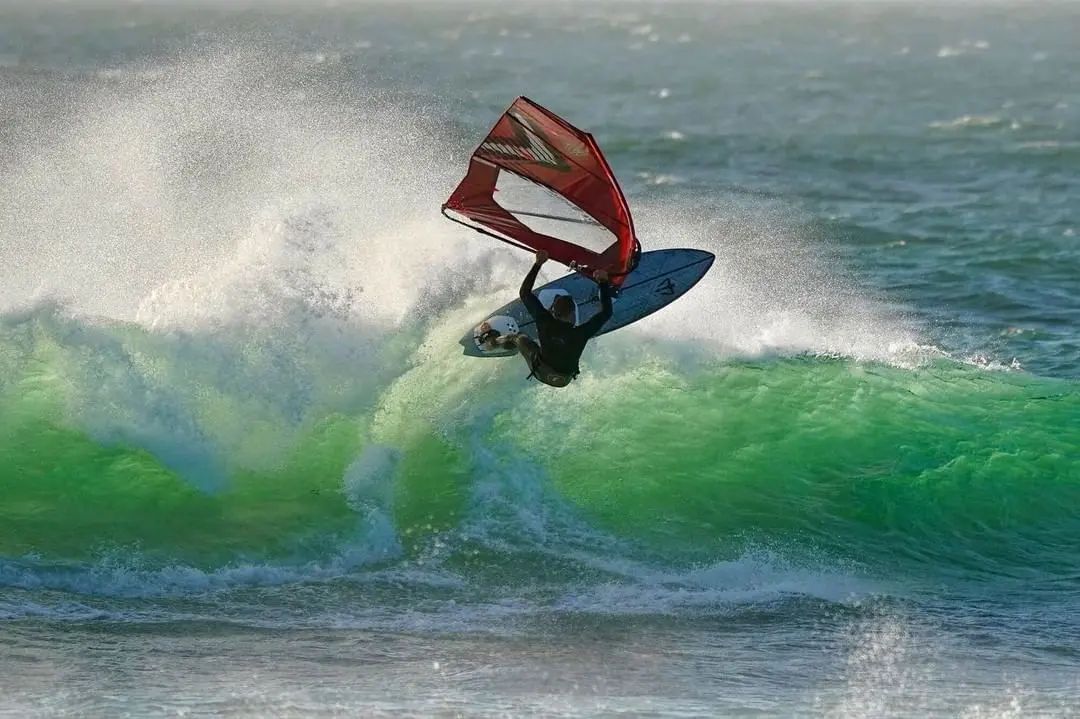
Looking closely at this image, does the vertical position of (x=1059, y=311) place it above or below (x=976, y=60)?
below

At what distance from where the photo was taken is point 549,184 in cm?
1248

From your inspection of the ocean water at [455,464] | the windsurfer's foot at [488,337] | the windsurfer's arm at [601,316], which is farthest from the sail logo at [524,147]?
the ocean water at [455,464]

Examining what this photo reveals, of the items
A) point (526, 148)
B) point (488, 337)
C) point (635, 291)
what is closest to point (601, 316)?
point (488, 337)

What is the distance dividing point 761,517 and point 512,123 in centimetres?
414

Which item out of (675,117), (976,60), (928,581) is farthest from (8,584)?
(976,60)

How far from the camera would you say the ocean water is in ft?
33.5

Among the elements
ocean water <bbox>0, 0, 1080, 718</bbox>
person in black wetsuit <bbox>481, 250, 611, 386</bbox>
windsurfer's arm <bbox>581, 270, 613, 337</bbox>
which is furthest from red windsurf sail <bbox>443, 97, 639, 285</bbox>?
ocean water <bbox>0, 0, 1080, 718</bbox>

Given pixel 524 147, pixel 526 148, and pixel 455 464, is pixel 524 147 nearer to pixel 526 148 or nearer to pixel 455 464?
pixel 526 148

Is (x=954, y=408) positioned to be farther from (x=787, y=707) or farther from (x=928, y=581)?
(x=787, y=707)

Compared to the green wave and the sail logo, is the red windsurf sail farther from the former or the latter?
the green wave

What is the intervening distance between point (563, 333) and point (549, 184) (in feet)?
4.95

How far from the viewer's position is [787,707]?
31.3 ft

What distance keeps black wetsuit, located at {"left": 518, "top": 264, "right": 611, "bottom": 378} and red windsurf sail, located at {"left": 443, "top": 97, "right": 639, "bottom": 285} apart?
16.8 inches

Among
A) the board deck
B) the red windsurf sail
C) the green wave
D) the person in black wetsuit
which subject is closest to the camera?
the person in black wetsuit
